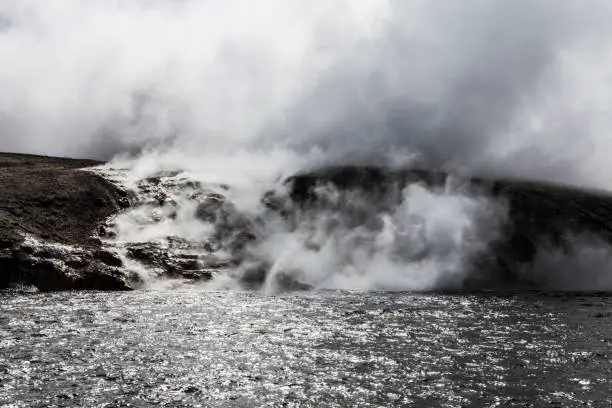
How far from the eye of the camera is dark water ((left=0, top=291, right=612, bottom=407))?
23.3m

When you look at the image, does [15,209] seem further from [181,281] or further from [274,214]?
[274,214]

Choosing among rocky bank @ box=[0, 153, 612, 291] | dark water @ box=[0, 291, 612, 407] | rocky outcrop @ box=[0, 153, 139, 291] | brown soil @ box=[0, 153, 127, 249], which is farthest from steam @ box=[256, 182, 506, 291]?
brown soil @ box=[0, 153, 127, 249]

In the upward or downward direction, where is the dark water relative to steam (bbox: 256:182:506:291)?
downward

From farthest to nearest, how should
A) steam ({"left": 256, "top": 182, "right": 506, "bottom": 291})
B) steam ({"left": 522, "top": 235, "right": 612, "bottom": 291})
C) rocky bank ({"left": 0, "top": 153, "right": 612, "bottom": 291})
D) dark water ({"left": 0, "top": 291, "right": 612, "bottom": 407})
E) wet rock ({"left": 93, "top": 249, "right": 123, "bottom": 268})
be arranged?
steam ({"left": 522, "top": 235, "right": 612, "bottom": 291}), steam ({"left": 256, "top": 182, "right": 506, "bottom": 291}), wet rock ({"left": 93, "top": 249, "right": 123, "bottom": 268}), rocky bank ({"left": 0, "top": 153, "right": 612, "bottom": 291}), dark water ({"left": 0, "top": 291, "right": 612, "bottom": 407})

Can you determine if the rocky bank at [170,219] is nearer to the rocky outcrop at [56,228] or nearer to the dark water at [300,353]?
the rocky outcrop at [56,228]

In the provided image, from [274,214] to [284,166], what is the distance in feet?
46.2

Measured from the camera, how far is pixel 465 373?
1041 inches

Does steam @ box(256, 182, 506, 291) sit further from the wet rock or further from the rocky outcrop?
the rocky outcrop

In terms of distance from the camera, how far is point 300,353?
2995 cm

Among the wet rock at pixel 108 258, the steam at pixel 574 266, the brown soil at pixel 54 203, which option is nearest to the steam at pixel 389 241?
the steam at pixel 574 266

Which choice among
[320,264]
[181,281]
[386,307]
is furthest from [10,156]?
[386,307]

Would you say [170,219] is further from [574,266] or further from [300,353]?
[574,266]

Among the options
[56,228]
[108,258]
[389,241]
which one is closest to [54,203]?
[56,228]

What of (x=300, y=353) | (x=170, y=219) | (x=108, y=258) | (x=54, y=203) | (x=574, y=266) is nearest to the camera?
(x=300, y=353)
